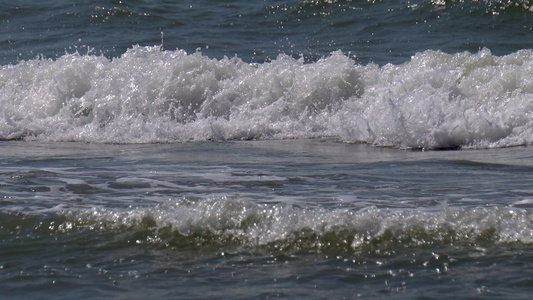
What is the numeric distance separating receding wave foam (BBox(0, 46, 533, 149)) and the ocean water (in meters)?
→ 0.02

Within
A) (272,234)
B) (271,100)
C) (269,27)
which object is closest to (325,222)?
(272,234)

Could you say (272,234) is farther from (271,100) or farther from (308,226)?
(271,100)

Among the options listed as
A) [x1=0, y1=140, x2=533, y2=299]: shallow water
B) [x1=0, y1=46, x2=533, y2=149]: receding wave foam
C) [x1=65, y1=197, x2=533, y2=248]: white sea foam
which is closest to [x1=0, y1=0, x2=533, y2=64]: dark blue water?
[x1=0, y1=46, x2=533, y2=149]: receding wave foam

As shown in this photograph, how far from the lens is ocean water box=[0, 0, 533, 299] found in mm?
3553

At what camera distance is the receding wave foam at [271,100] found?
7.40 metres

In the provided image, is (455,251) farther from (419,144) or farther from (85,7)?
(85,7)

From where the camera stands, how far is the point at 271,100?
29.7ft

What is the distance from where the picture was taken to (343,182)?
5254 millimetres

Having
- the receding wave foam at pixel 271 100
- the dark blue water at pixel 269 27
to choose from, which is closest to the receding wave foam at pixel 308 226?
the receding wave foam at pixel 271 100

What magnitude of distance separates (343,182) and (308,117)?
3.40 m

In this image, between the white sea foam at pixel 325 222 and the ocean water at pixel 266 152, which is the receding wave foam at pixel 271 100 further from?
the white sea foam at pixel 325 222

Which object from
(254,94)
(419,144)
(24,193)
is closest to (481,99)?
(419,144)

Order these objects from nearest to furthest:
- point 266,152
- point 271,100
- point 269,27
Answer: point 266,152 → point 271,100 → point 269,27

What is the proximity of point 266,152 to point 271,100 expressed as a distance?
217cm
